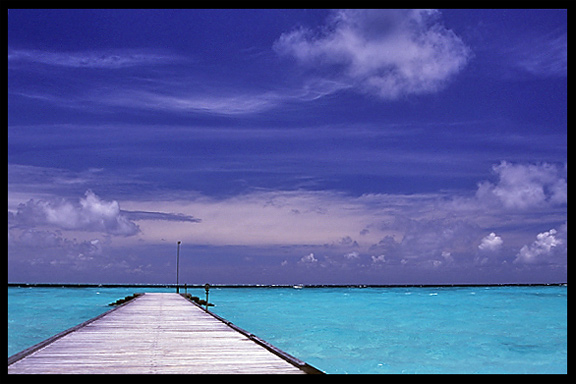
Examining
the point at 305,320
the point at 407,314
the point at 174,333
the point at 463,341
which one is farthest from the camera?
the point at 407,314

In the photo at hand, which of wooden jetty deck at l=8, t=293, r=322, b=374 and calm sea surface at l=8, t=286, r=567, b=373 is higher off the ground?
wooden jetty deck at l=8, t=293, r=322, b=374

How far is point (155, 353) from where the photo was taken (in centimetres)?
957

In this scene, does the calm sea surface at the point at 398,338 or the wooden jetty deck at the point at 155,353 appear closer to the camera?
the wooden jetty deck at the point at 155,353

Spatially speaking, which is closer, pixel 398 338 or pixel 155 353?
pixel 155 353

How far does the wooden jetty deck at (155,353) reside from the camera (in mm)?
7887

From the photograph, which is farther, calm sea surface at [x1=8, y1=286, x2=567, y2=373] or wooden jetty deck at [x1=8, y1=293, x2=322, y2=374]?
calm sea surface at [x1=8, y1=286, x2=567, y2=373]

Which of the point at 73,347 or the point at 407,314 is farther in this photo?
the point at 407,314

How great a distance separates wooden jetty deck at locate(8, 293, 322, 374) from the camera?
789cm

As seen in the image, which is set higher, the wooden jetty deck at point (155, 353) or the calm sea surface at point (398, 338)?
the wooden jetty deck at point (155, 353)

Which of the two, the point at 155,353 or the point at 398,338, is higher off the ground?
the point at 155,353

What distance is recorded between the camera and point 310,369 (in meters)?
7.44

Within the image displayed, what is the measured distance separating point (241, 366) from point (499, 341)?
3866cm
